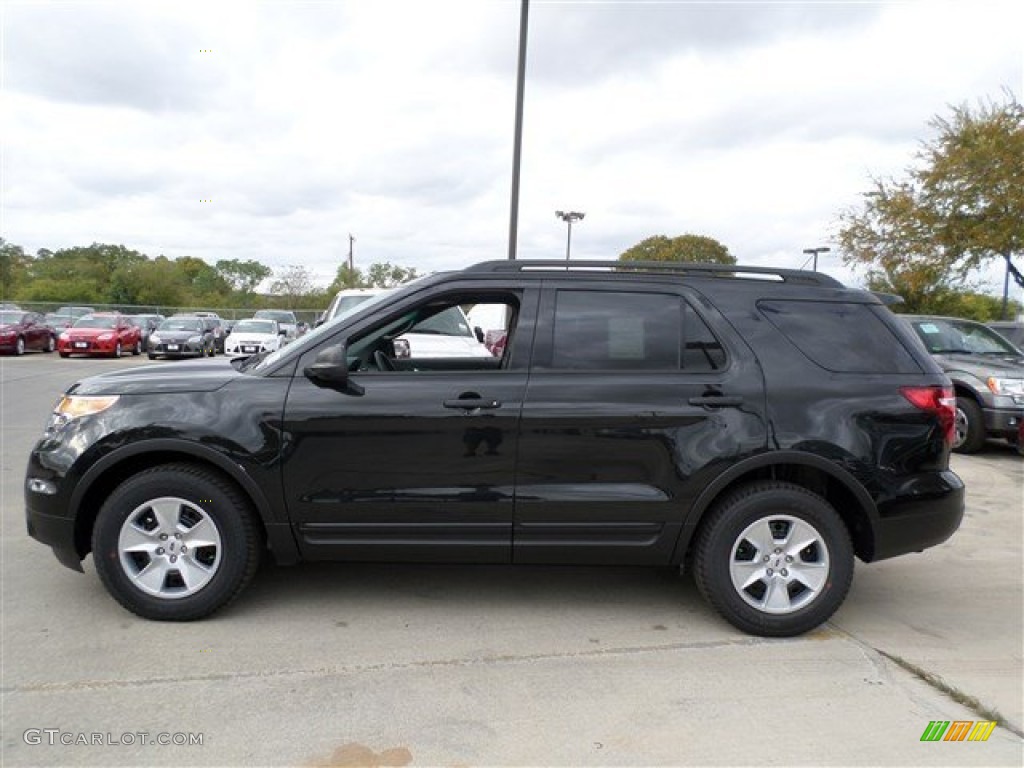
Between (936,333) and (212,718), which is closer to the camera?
(212,718)

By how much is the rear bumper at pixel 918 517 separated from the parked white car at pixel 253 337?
18920 millimetres

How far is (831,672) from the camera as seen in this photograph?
11.2 feet

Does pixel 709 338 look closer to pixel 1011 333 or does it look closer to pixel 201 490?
pixel 201 490

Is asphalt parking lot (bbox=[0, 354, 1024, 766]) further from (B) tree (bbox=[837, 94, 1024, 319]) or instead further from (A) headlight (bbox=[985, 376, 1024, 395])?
(B) tree (bbox=[837, 94, 1024, 319])

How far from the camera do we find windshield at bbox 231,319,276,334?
23.1 m

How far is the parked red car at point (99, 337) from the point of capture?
23406 millimetres

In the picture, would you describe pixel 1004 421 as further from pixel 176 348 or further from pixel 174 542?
pixel 176 348

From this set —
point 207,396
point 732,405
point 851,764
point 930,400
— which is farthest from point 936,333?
point 207,396

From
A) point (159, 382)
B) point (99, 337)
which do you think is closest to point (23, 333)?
point (99, 337)

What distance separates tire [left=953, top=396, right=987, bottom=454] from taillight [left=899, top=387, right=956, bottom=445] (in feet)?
19.0

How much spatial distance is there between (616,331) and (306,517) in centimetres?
184

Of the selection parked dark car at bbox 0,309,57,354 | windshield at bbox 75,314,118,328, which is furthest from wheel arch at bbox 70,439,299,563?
windshield at bbox 75,314,118,328

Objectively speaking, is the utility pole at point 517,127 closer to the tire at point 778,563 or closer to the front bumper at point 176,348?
the tire at point 778,563

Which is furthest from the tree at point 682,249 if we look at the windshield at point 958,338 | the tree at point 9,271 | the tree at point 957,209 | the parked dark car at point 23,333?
the tree at point 9,271
